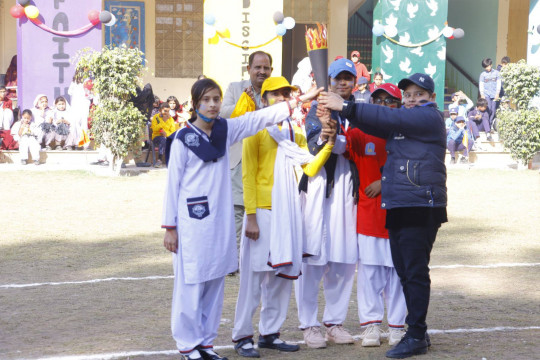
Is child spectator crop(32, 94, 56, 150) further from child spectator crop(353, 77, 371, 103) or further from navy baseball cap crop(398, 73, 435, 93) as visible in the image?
navy baseball cap crop(398, 73, 435, 93)

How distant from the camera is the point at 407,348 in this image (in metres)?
5.03

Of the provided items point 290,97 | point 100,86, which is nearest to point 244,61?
point 100,86

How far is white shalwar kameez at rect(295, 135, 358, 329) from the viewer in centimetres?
534

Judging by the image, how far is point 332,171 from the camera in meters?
5.39

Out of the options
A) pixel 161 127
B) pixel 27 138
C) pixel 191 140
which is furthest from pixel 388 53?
pixel 191 140

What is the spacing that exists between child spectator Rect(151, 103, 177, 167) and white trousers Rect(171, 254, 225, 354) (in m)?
11.1

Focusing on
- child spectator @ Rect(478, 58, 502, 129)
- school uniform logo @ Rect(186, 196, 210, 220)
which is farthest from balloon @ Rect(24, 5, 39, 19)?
school uniform logo @ Rect(186, 196, 210, 220)

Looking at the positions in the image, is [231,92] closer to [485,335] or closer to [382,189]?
[382,189]

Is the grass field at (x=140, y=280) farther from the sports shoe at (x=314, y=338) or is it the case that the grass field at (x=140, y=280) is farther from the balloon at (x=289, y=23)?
the balloon at (x=289, y=23)

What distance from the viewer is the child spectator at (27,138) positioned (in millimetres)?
14979

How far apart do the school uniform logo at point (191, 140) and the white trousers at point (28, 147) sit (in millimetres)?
10890

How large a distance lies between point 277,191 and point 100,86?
9.76 metres

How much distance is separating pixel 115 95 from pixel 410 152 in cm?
1022

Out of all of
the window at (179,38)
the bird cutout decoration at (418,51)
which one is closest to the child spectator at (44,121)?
the window at (179,38)
